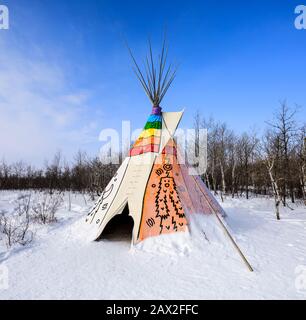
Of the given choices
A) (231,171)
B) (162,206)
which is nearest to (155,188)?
(162,206)

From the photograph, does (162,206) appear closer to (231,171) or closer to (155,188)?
(155,188)

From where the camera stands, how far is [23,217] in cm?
797

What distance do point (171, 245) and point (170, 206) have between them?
0.78 meters

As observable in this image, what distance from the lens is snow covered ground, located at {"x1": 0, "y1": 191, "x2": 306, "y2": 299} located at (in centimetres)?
296

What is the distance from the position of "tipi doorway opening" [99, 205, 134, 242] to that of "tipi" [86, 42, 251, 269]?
0.45m

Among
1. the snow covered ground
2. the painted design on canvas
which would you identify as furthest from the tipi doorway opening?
the painted design on canvas

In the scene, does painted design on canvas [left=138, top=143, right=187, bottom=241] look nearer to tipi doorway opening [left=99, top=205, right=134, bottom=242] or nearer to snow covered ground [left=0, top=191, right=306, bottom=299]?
snow covered ground [left=0, top=191, right=306, bottom=299]

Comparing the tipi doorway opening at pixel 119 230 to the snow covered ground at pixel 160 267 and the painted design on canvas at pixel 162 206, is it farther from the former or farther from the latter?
the painted design on canvas at pixel 162 206

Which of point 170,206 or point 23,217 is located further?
point 23,217

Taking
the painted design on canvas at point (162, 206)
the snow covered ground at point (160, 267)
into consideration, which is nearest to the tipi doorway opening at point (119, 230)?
the snow covered ground at point (160, 267)

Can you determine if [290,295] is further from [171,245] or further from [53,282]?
[53,282]

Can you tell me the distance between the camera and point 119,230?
19.6 feet
